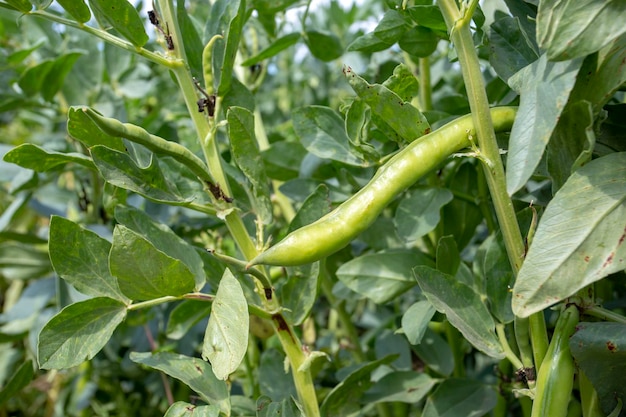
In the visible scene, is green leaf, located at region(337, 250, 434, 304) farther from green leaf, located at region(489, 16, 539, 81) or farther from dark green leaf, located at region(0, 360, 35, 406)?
dark green leaf, located at region(0, 360, 35, 406)

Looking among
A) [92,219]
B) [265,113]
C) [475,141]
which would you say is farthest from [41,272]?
[475,141]

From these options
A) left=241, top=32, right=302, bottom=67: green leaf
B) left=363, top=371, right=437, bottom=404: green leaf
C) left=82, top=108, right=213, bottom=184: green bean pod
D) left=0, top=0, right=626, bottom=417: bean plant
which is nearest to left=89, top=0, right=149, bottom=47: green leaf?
left=0, top=0, right=626, bottom=417: bean plant

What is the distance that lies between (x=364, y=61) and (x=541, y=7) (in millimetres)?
783

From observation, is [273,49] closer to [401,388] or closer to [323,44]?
[323,44]

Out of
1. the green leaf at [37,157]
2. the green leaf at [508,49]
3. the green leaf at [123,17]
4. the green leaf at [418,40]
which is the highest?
the green leaf at [123,17]

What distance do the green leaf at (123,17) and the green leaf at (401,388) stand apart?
1.47 ft

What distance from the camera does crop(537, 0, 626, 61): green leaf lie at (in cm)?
43

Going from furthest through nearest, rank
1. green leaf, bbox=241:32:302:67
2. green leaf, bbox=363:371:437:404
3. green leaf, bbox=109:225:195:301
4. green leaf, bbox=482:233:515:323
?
green leaf, bbox=241:32:302:67 → green leaf, bbox=363:371:437:404 → green leaf, bbox=482:233:515:323 → green leaf, bbox=109:225:195:301

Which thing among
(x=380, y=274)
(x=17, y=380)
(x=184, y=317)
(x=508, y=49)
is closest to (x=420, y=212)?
(x=380, y=274)

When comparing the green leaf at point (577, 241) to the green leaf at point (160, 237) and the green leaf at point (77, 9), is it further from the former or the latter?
the green leaf at point (77, 9)

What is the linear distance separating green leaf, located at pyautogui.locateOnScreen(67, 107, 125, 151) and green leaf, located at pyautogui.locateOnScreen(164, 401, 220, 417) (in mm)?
241

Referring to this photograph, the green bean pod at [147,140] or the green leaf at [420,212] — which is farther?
the green leaf at [420,212]

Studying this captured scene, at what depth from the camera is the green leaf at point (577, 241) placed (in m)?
0.44

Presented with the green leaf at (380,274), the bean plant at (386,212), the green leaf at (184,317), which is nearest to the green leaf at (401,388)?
the bean plant at (386,212)
